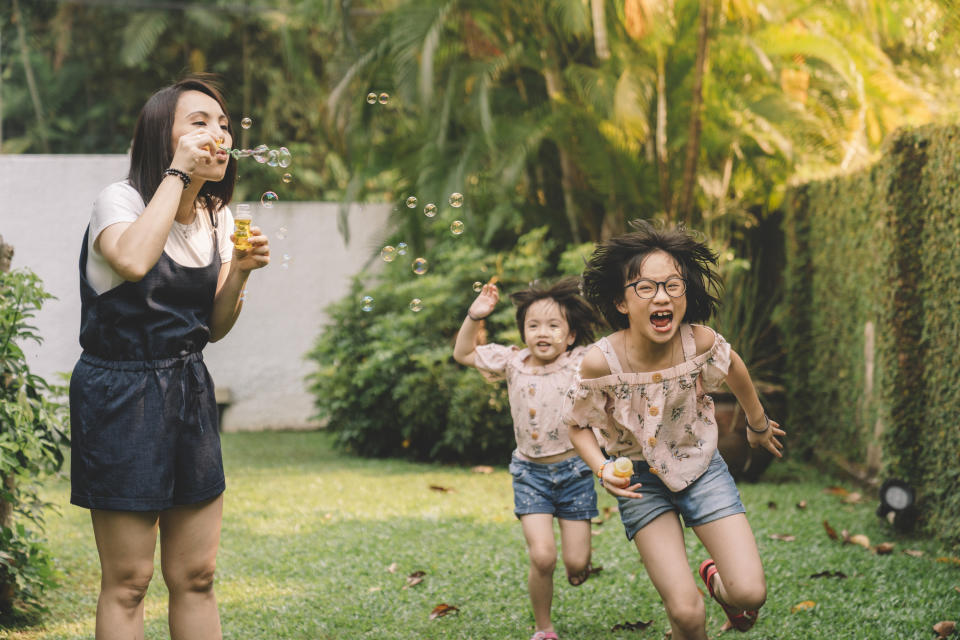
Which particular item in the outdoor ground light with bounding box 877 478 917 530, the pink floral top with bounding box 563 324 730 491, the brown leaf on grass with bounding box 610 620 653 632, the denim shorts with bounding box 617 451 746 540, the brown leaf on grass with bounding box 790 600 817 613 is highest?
the pink floral top with bounding box 563 324 730 491

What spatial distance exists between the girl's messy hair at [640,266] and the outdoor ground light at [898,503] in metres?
2.73

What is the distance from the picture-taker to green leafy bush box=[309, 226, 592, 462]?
27.4 ft

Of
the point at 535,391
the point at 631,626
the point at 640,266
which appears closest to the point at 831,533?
Result: the point at 631,626

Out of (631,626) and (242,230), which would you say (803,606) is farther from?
(242,230)

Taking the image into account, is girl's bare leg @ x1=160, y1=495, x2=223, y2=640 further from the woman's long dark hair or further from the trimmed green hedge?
the trimmed green hedge

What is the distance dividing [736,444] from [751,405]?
4251mm

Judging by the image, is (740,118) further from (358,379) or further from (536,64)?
(358,379)

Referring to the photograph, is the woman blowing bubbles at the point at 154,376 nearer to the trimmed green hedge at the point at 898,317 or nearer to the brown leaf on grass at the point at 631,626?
the brown leaf on grass at the point at 631,626

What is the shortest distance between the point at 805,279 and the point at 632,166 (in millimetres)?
2027

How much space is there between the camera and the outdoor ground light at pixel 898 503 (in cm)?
546

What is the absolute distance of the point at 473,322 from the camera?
4.39 m

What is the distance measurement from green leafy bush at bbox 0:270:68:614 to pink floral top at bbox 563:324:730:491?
221cm

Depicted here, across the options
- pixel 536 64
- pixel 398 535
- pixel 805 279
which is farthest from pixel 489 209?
pixel 398 535

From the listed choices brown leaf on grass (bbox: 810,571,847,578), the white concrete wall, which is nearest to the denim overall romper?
brown leaf on grass (bbox: 810,571,847,578)
